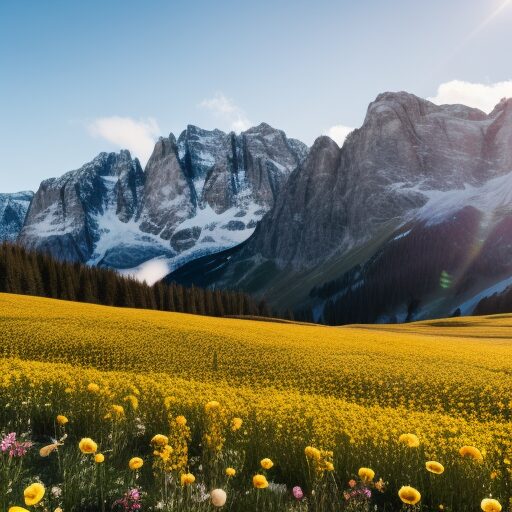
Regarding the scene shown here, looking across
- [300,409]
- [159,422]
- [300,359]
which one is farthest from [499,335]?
[159,422]

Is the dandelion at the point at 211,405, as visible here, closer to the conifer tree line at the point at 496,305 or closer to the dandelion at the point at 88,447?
the dandelion at the point at 88,447

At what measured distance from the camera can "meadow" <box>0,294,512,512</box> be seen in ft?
23.2

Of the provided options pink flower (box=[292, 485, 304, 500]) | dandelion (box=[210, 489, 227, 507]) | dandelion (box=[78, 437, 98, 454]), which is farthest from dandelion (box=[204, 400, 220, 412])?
dandelion (box=[210, 489, 227, 507])

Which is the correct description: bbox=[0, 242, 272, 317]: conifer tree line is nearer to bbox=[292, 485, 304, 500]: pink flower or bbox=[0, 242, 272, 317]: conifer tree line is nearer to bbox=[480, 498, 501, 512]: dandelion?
bbox=[292, 485, 304, 500]: pink flower

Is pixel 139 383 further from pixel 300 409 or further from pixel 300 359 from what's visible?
pixel 300 359

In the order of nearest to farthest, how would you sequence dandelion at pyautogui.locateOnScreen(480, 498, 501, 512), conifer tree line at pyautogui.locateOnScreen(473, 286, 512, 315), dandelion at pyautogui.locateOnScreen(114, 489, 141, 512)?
dandelion at pyautogui.locateOnScreen(480, 498, 501, 512) → dandelion at pyautogui.locateOnScreen(114, 489, 141, 512) → conifer tree line at pyautogui.locateOnScreen(473, 286, 512, 315)

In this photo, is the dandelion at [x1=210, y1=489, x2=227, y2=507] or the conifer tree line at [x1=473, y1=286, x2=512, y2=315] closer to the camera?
the dandelion at [x1=210, y1=489, x2=227, y2=507]

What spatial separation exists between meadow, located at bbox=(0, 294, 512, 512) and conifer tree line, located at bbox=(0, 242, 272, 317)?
73946mm

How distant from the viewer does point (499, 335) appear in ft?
189

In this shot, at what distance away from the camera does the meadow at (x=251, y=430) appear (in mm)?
7062

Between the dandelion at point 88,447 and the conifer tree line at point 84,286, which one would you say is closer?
the dandelion at point 88,447

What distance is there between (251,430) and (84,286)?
104 meters

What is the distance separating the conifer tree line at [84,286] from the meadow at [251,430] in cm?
7395

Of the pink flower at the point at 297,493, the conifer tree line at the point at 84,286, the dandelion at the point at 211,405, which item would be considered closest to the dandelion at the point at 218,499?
the pink flower at the point at 297,493
